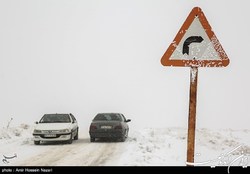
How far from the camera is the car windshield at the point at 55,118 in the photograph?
17.6 meters

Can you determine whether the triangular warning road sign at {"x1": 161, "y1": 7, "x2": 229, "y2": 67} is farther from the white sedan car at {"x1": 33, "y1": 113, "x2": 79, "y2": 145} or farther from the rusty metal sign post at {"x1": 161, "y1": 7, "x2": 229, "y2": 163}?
the white sedan car at {"x1": 33, "y1": 113, "x2": 79, "y2": 145}

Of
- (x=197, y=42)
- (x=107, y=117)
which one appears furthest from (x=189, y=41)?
(x=107, y=117)

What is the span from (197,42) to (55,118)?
1391cm

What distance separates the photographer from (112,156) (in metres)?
11.8

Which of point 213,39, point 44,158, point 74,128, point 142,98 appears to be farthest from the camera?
point 142,98

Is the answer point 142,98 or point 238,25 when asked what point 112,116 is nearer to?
point 142,98

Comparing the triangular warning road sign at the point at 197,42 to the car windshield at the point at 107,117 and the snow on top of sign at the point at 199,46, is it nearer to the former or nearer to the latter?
the snow on top of sign at the point at 199,46

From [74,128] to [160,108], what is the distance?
1654cm

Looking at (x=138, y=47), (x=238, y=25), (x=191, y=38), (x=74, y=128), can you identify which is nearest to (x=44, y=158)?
(x=74, y=128)

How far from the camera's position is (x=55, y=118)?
17.9m

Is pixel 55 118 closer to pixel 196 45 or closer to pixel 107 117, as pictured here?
pixel 107 117

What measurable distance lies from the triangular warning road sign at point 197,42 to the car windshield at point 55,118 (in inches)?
525

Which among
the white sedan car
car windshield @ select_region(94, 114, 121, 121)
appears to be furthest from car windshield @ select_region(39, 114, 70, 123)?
car windshield @ select_region(94, 114, 121, 121)

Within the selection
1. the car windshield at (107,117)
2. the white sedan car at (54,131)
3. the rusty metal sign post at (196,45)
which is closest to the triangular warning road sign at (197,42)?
the rusty metal sign post at (196,45)
